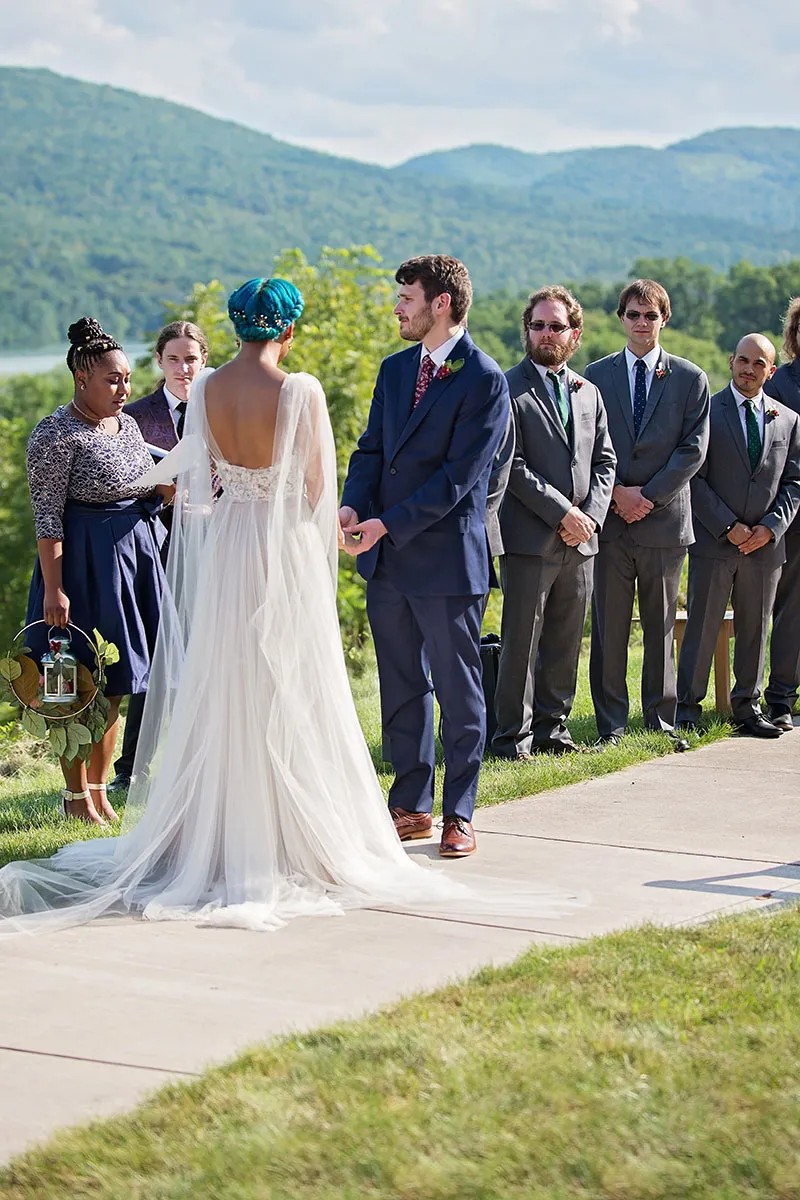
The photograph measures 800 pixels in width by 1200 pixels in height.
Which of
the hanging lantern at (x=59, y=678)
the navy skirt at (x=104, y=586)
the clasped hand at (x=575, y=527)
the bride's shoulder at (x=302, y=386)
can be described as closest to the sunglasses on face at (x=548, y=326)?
the clasped hand at (x=575, y=527)

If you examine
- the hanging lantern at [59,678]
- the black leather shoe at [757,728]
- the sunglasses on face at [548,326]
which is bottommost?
the black leather shoe at [757,728]

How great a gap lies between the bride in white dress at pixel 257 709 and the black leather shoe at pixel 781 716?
4.08 meters

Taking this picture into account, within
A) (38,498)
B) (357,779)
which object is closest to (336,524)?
(357,779)

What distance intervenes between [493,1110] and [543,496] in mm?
5056

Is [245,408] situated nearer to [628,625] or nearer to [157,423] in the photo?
[157,423]

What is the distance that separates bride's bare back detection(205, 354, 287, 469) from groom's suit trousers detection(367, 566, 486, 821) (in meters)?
1.13

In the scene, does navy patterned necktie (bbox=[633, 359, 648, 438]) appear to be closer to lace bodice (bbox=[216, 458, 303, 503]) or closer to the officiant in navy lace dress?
the officiant in navy lace dress

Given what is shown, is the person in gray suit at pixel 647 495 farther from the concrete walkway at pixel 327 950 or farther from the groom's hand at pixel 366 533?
the groom's hand at pixel 366 533

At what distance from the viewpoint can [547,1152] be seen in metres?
3.61

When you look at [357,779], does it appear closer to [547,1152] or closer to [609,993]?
[609,993]

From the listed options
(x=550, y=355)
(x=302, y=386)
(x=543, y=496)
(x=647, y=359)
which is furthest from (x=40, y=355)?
(x=302, y=386)

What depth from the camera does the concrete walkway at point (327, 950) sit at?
4.30m

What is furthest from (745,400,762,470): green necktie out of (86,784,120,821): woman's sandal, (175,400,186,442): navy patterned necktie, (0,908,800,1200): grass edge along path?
(0,908,800,1200): grass edge along path

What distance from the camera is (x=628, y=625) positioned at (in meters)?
9.30
